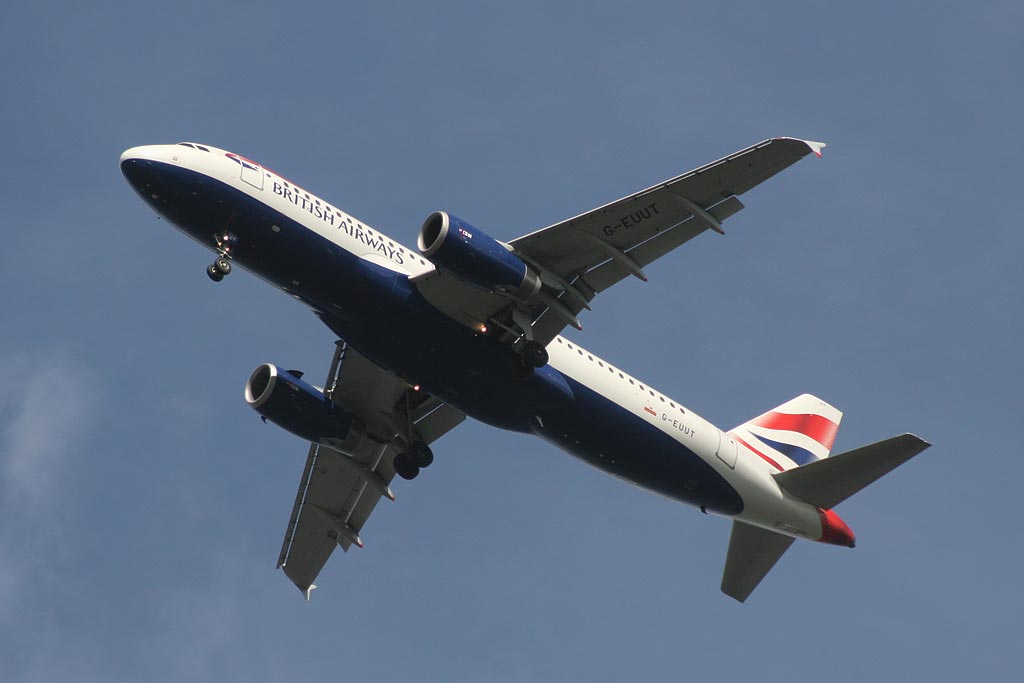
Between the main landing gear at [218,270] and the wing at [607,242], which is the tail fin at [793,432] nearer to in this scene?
the wing at [607,242]

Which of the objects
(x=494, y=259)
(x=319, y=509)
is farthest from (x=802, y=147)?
(x=319, y=509)

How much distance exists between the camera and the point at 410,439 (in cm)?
4450

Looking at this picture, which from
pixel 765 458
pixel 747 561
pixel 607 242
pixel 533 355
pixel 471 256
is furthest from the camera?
pixel 747 561

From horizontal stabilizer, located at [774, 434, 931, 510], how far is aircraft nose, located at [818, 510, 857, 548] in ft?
0.96

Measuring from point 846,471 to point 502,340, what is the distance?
11.5 meters

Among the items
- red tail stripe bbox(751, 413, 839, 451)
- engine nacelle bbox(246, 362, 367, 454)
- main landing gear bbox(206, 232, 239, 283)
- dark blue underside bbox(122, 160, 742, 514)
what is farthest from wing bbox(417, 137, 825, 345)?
red tail stripe bbox(751, 413, 839, 451)

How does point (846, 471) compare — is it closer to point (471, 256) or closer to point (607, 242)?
point (607, 242)

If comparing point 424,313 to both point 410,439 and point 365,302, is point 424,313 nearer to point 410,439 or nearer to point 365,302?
point 365,302

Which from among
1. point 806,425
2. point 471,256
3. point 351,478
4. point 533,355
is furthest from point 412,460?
point 806,425

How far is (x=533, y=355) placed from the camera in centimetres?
3794

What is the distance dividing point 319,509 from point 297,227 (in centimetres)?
1341

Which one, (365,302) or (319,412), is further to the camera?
(319,412)

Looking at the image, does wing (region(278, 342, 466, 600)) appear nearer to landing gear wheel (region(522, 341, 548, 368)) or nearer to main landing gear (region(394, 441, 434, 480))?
main landing gear (region(394, 441, 434, 480))

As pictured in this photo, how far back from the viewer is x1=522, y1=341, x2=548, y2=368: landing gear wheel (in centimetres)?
3794
